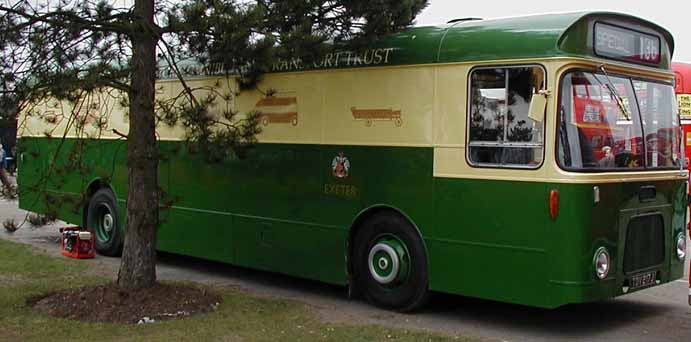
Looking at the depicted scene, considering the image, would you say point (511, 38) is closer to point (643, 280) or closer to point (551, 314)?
point (643, 280)

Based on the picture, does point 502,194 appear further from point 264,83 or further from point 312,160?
point 264,83

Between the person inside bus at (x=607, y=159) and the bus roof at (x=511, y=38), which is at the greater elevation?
the bus roof at (x=511, y=38)

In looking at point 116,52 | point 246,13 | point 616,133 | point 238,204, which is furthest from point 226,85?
point 616,133

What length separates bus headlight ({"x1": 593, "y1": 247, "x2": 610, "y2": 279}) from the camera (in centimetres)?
728

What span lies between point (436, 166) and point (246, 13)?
2337mm

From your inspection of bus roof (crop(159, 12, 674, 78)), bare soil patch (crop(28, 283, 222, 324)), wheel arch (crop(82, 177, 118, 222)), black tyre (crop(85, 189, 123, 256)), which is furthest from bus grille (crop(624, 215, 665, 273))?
wheel arch (crop(82, 177, 118, 222))

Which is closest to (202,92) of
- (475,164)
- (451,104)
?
(451,104)

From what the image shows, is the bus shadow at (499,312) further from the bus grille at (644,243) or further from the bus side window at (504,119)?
the bus side window at (504,119)

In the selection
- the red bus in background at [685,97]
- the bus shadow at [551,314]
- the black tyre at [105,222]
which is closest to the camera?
the bus shadow at [551,314]

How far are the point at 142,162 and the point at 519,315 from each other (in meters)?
4.10

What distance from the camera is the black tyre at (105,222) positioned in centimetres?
1230

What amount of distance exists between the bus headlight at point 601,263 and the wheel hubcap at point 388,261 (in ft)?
6.30

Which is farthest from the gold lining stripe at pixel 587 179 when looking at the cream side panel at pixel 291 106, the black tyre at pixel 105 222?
the black tyre at pixel 105 222

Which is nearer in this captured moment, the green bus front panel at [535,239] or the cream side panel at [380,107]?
the green bus front panel at [535,239]
